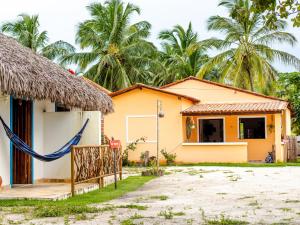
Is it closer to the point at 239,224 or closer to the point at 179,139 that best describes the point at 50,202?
the point at 239,224

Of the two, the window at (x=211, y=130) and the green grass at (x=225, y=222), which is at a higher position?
the window at (x=211, y=130)

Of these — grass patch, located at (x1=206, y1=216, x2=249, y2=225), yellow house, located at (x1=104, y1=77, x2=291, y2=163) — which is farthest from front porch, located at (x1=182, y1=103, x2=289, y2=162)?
grass patch, located at (x1=206, y1=216, x2=249, y2=225)

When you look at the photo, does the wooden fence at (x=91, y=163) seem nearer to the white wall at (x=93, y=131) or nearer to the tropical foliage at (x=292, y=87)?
the white wall at (x=93, y=131)

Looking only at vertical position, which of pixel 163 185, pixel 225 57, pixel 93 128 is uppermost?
pixel 225 57

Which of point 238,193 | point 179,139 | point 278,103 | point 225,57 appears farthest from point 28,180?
point 225,57

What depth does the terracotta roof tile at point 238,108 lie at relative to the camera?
22891 mm

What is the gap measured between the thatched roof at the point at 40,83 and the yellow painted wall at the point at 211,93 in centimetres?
1256

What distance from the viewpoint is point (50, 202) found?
9500 mm

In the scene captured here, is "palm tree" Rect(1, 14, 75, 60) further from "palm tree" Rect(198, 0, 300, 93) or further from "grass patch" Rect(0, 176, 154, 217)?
"grass patch" Rect(0, 176, 154, 217)

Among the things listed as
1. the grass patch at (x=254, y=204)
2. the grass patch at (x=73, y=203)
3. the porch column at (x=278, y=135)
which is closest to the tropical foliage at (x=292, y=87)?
the porch column at (x=278, y=135)

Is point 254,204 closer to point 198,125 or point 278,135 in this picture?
point 278,135

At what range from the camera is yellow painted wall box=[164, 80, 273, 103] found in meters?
25.6

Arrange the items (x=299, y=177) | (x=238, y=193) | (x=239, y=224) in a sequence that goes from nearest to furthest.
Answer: (x=239, y=224) → (x=238, y=193) → (x=299, y=177)

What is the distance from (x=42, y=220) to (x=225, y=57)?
2234 centimetres
